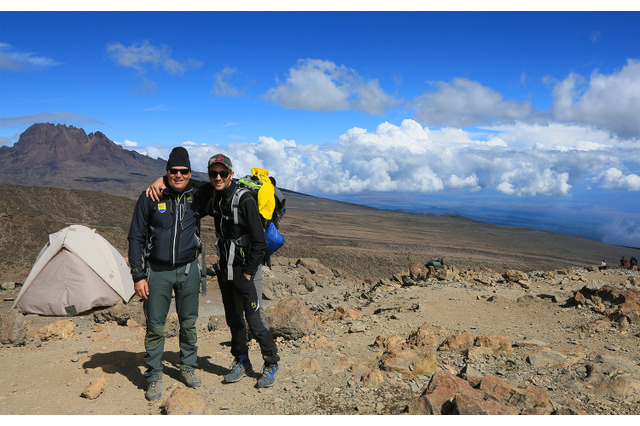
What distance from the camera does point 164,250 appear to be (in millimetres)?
3377

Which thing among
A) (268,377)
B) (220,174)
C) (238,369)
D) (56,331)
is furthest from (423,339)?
(56,331)

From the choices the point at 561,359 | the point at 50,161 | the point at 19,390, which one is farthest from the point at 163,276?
the point at 50,161

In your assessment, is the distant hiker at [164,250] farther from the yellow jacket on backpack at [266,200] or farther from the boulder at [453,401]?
the boulder at [453,401]

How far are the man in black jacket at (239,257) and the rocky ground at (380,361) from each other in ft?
1.35

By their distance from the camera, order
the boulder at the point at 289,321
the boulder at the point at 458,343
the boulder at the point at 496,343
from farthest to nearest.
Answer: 1. the boulder at the point at 289,321
2. the boulder at the point at 458,343
3. the boulder at the point at 496,343

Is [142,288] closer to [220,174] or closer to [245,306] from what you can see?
[245,306]

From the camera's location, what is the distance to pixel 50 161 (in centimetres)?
15862

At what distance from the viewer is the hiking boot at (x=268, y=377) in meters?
3.58

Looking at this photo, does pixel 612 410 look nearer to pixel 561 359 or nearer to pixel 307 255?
pixel 561 359

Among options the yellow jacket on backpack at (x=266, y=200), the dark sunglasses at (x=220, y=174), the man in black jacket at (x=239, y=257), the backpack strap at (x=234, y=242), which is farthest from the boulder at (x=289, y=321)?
the dark sunglasses at (x=220, y=174)

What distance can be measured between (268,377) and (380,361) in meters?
1.13

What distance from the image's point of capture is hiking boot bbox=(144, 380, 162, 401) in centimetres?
341

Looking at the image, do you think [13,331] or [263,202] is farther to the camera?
[13,331]

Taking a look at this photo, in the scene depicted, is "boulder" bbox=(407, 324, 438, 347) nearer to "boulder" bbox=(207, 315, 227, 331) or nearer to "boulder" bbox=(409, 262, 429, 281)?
"boulder" bbox=(207, 315, 227, 331)
